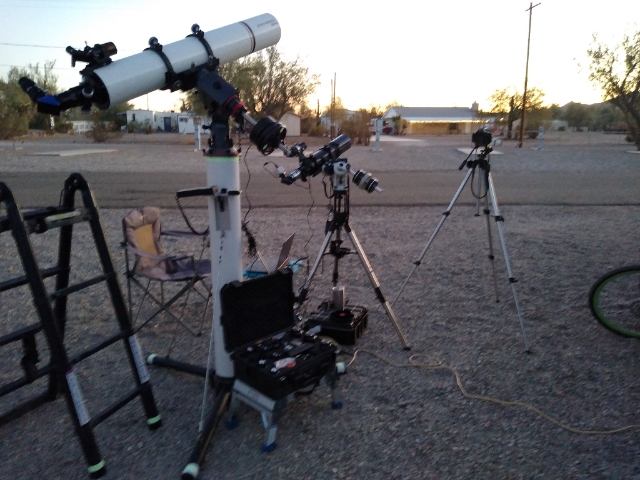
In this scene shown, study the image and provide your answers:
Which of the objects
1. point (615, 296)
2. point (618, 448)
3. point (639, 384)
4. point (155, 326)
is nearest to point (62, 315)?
point (155, 326)

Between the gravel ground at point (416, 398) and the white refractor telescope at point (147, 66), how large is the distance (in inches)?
73.5

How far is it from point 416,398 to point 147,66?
2.55 meters

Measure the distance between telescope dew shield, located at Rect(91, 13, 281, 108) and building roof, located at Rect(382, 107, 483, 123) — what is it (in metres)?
74.6

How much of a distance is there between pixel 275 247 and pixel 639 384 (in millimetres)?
4614

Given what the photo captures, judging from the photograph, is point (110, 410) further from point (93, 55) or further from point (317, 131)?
point (317, 131)

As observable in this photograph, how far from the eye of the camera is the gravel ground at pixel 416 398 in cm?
280

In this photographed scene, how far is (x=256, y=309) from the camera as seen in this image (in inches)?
132

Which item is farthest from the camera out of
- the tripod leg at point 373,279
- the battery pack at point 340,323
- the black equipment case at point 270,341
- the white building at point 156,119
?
the white building at point 156,119

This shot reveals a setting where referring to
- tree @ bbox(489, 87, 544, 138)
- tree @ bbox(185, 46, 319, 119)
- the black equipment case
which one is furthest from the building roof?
the black equipment case

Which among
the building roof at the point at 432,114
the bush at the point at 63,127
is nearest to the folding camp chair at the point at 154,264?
the bush at the point at 63,127

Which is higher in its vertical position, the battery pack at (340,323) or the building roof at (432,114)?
the building roof at (432,114)

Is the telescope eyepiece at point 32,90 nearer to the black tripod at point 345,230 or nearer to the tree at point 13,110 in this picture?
the black tripod at point 345,230

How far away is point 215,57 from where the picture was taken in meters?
3.14

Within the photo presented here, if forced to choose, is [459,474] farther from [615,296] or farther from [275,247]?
[275,247]
